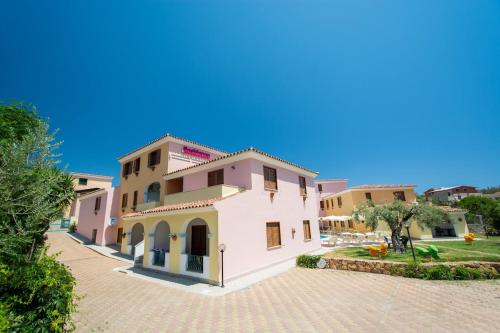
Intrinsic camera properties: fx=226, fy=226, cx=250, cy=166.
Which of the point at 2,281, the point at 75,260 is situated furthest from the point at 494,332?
the point at 75,260

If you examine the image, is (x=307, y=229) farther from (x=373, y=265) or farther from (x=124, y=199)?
(x=124, y=199)

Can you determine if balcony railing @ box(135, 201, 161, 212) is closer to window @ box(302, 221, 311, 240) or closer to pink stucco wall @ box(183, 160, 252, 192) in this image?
pink stucco wall @ box(183, 160, 252, 192)

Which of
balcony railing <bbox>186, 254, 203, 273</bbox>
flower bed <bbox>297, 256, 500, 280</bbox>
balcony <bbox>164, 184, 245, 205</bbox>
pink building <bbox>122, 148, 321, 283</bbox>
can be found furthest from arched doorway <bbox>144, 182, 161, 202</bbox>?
flower bed <bbox>297, 256, 500, 280</bbox>

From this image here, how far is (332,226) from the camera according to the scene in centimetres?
3722

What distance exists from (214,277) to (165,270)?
13.9ft

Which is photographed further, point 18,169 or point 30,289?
point 18,169

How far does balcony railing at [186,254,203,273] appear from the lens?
39.4 ft

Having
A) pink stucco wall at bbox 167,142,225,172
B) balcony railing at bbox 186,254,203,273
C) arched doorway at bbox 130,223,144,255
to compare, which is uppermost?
pink stucco wall at bbox 167,142,225,172

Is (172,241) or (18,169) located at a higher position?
(18,169)

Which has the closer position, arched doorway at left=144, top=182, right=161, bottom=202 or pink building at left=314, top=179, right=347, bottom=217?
Result: arched doorway at left=144, top=182, right=161, bottom=202

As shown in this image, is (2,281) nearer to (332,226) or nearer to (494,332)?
(494,332)

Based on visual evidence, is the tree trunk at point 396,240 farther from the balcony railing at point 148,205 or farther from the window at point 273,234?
the balcony railing at point 148,205

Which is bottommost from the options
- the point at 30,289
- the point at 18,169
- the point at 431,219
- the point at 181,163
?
the point at 30,289

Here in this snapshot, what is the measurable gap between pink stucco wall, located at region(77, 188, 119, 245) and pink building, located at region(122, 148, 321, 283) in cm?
623
